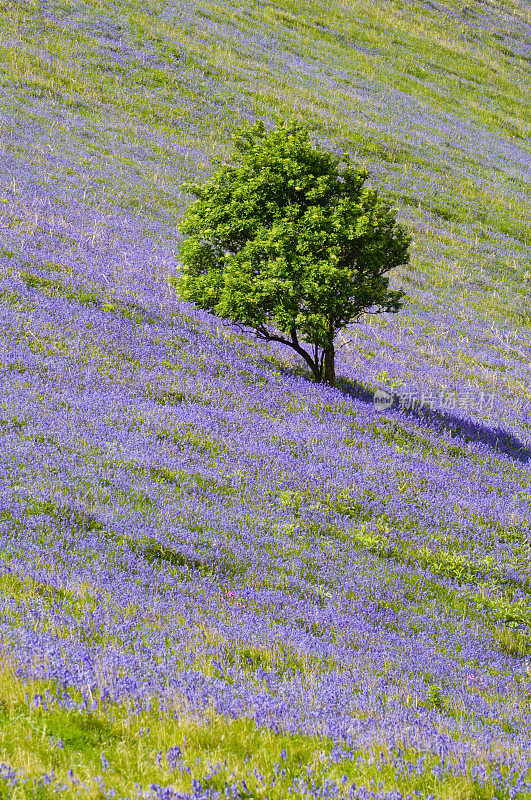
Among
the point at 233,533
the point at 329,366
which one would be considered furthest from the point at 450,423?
the point at 233,533

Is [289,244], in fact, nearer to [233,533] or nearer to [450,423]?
[450,423]

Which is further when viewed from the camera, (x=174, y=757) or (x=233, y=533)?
(x=233, y=533)

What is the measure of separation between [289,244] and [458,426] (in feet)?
17.8

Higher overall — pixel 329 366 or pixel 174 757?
pixel 329 366

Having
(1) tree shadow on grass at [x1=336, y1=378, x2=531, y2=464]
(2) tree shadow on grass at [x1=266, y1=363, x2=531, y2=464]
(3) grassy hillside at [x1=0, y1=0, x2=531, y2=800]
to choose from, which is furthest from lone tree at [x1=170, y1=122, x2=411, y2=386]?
(3) grassy hillside at [x1=0, y1=0, x2=531, y2=800]

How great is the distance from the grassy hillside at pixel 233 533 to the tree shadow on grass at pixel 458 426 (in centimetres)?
13

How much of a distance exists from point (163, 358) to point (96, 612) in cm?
752

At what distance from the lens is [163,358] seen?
1213 centimetres

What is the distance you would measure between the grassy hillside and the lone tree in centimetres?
135

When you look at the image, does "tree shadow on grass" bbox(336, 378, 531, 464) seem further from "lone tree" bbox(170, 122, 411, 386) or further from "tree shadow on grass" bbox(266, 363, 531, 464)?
"lone tree" bbox(170, 122, 411, 386)

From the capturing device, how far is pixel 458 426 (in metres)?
13.4

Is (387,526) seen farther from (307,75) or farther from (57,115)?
(307,75)

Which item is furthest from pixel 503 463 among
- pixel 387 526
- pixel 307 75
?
pixel 307 75

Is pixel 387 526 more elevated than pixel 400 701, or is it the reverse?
pixel 387 526
